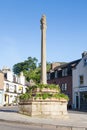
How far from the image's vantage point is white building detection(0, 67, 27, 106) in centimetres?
7603

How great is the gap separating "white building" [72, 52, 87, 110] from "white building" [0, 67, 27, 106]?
2143 cm

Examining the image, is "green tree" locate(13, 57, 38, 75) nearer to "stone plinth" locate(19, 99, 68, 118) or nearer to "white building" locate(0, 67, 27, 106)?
"white building" locate(0, 67, 27, 106)

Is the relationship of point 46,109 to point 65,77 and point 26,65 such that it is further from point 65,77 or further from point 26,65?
point 26,65

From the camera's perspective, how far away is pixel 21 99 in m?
27.4

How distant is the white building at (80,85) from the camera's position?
55531mm

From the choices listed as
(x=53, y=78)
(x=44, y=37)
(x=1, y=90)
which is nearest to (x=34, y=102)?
(x=44, y=37)

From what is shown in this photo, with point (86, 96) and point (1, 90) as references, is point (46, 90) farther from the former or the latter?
point (1, 90)

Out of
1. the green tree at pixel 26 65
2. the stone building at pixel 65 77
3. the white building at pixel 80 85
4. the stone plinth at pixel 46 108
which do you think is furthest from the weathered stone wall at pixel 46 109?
the green tree at pixel 26 65

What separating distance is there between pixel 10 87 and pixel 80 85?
90.7 feet

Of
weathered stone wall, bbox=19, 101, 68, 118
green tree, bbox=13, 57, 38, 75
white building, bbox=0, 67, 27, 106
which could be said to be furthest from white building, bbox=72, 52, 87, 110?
green tree, bbox=13, 57, 38, 75

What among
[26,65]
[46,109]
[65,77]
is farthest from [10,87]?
[46,109]

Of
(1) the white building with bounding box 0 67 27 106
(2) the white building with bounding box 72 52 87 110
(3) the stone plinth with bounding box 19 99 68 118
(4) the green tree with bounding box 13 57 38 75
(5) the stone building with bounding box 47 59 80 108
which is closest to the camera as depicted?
(3) the stone plinth with bounding box 19 99 68 118

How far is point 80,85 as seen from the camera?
56.8 meters

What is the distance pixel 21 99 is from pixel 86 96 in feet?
97.0
